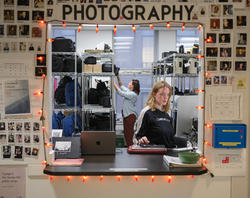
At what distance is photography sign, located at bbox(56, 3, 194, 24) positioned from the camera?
7.82 feet

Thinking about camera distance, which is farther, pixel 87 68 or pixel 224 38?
pixel 87 68

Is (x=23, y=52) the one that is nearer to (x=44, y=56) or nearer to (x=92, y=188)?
(x=44, y=56)

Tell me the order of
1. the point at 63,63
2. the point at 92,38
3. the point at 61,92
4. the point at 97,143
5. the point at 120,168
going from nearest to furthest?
the point at 120,168
the point at 97,143
the point at 63,63
the point at 61,92
the point at 92,38

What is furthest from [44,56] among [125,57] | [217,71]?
[125,57]

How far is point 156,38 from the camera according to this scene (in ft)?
25.4

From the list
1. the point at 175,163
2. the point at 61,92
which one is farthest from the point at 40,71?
the point at 61,92

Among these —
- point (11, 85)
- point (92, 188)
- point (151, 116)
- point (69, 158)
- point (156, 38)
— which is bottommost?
point (92, 188)

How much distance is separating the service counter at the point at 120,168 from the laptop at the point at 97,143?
7 centimetres

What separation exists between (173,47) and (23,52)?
5790 millimetres

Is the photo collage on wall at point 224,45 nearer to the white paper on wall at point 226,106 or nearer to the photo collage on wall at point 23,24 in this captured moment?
the white paper on wall at point 226,106

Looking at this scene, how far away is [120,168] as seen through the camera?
2320 millimetres

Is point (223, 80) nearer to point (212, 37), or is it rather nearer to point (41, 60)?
point (212, 37)

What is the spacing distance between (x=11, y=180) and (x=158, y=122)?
196cm

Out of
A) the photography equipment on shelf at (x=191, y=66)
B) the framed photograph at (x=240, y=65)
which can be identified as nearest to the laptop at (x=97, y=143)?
the framed photograph at (x=240, y=65)
